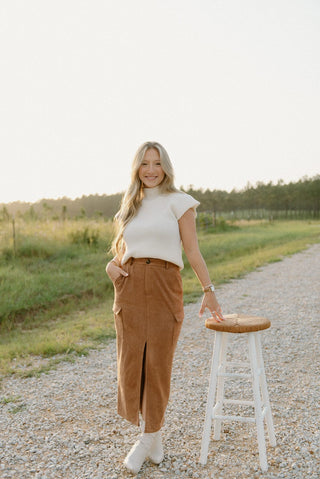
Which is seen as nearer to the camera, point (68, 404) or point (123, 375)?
point (123, 375)

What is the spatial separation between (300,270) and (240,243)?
6.78m

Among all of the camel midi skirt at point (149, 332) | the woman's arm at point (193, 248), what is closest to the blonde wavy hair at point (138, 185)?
the woman's arm at point (193, 248)

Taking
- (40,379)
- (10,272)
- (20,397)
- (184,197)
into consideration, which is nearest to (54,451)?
→ (20,397)

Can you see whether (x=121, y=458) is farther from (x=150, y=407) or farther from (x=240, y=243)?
(x=240, y=243)

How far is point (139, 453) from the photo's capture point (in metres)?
2.98

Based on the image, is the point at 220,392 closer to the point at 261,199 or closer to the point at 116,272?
the point at 116,272

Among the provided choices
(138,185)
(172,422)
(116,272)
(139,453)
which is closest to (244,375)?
(139,453)

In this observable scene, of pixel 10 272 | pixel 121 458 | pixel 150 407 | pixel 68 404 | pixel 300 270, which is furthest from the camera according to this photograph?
pixel 300 270

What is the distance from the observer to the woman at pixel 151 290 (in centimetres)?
289

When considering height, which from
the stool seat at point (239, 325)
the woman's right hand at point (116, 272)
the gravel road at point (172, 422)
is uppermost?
the woman's right hand at point (116, 272)

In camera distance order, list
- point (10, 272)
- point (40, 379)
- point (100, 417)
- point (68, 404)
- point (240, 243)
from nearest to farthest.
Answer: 1. point (100, 417)
2. point (68, 404)
3. point (40, 379)
4. point (10, 272)
5. point (240, 243)

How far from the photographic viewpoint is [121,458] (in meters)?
3.17

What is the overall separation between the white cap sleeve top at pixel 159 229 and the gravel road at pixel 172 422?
54.5 inches

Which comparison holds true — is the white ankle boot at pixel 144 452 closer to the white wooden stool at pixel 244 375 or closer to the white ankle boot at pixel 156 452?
the white ankle boot at pixel 156 452
